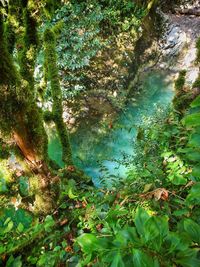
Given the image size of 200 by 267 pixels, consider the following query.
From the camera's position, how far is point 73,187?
8.02ft

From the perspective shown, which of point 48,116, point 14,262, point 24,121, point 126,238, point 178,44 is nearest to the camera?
point 126,238

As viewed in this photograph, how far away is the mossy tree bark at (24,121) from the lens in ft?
10.0

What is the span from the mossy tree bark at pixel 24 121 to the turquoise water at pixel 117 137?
170 inches

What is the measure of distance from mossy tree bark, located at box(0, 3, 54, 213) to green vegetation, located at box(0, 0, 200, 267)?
0.01 meters

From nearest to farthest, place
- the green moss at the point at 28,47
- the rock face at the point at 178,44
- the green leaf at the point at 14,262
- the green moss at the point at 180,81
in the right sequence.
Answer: the green leaf at the point at 14,262 < the green moss at the point at 28,47 < the green moss at the point at 180,81 < the rock face at the point at 178,44

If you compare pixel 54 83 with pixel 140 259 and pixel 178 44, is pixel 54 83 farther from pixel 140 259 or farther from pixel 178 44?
pixel 178 44

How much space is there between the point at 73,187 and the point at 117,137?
7.11 metres

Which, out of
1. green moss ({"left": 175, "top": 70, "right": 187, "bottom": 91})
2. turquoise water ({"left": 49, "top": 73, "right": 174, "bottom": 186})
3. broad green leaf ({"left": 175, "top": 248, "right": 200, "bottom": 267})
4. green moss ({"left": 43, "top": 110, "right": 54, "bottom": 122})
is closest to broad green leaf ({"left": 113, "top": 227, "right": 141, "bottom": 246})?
broad green leaf ({"left": 175, "top": 248, "right": 200, "bottom": 267})

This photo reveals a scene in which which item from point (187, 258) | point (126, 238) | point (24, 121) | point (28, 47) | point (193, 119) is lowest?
point (187, 258)

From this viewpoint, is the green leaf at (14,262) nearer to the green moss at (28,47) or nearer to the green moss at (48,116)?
the green moss at (28,47)

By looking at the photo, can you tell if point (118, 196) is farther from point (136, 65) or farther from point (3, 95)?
point (136, 65)

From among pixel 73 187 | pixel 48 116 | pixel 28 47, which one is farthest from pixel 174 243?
pixel 48 116

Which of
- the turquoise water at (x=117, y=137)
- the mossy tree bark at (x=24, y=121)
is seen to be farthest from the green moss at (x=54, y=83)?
the turquoise water at (x=117, y=137)

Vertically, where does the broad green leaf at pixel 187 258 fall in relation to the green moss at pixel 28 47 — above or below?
below
